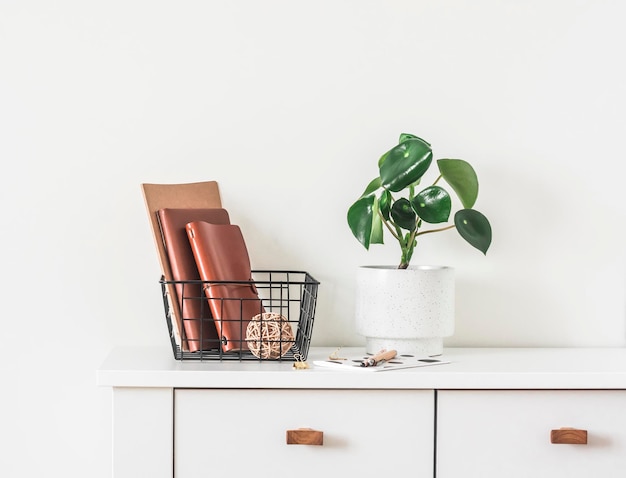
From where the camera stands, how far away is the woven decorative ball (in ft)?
4.32

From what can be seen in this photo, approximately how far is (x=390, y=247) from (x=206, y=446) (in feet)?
1.81

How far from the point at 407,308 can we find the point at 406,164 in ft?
0.79

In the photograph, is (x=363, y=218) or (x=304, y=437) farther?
(x=363, y=218)

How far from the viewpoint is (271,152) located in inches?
62.3

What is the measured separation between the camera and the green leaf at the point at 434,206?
1.41m

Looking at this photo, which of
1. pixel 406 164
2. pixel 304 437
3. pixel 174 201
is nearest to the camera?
pixel 304 437

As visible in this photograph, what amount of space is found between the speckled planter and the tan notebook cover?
316mm

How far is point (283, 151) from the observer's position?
62.4 inches

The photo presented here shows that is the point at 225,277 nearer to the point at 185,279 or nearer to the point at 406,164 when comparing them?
the point at 185,279

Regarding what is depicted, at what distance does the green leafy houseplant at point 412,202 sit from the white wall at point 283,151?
0.14 metres

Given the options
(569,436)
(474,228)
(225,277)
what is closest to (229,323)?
(225,277)

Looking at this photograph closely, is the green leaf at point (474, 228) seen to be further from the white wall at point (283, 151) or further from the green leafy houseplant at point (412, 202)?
the white wall at point (283, 151)

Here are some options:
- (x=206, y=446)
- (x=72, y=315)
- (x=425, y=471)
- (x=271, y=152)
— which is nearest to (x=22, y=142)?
(x=72, y=315)

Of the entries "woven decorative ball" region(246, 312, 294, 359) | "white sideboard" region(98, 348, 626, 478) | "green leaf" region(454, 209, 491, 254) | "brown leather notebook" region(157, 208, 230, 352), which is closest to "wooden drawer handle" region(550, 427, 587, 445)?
"white sideboard" region(98, 348, 626, 478)
